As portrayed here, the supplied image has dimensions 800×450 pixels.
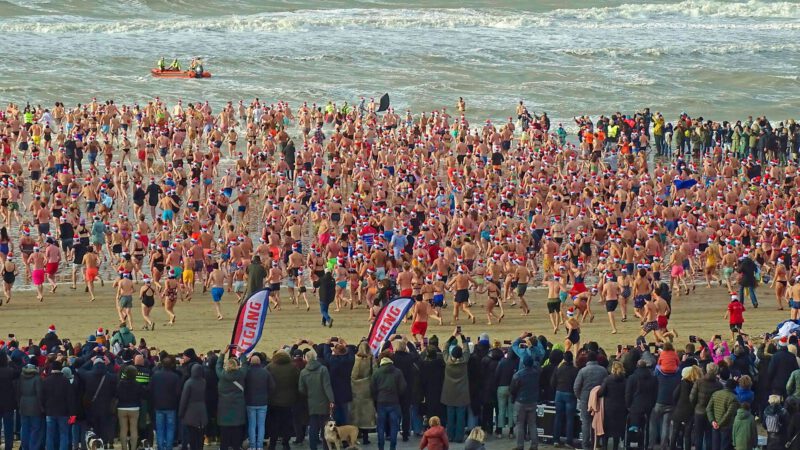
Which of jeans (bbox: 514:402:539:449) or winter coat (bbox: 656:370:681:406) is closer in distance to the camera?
winter coat (bbox: 656:370:681:406)

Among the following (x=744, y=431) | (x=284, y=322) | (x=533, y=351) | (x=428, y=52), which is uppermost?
(x=428, y=52)

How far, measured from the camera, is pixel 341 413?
15.5 metres

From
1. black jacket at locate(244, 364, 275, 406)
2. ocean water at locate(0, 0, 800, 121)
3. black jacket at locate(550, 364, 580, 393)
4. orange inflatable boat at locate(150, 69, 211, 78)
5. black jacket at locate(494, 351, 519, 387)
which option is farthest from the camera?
orange inflatable boat at locate(150, 69, 211, 78)

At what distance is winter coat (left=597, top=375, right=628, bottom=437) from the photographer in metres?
15.0

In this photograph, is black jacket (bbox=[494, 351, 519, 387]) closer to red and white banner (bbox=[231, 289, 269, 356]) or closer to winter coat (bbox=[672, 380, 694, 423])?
Result: winter coat (bbox=[672, 380, 694, 423])

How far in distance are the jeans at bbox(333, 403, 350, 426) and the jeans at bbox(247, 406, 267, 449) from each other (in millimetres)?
848

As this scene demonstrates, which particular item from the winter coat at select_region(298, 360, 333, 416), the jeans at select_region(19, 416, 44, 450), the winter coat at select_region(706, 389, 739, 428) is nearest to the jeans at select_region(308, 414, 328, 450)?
the winter coat at select_region(298, 360, 333, 416)

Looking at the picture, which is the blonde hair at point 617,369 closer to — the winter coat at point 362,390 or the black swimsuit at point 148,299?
the winter coat at point 362,390

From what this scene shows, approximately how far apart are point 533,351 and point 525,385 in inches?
39.4

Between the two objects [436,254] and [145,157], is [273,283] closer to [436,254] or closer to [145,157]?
[436,254]

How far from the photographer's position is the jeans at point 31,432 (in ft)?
48.5

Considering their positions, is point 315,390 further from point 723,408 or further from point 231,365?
point 723,408

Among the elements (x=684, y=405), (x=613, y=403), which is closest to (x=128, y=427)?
(x=613, y=403)

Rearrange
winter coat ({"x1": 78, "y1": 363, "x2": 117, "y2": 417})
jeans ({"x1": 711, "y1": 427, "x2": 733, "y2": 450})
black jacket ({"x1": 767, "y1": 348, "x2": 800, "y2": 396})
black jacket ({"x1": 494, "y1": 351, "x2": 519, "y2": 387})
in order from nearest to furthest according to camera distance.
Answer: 1. jeans ({"x1": 711, "y1": 427, "x2": 733, "y2": 450})
2. winter coat ({"x1": 78, "y1": 363, "x2": 117, "y2": 417})
3. black jacket ({"x1": 767, "y1": 348, "x2": 800, "y2": 396})
4. black jacket ({"x1": 494, "y1": 351, "x2": 519, "y2": 387})
